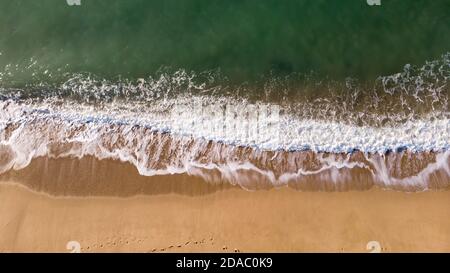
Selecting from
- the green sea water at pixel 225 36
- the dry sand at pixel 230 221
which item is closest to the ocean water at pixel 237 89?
the green sea water at pixel 225 36

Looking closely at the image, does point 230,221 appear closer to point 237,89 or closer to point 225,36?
point 237,89

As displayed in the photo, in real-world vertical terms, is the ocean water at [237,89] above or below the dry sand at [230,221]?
above

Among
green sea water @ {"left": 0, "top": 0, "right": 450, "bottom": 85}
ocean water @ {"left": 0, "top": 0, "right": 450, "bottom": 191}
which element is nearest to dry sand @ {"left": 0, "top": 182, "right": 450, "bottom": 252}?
ocean water @ {"left": 0, "top": 0, "right": 450, "bottom": 191}

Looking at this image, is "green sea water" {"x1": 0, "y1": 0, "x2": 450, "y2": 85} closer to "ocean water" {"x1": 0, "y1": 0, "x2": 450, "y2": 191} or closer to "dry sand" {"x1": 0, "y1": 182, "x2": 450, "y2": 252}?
"ocean water" {"x1": 0, "y1": 0, "x2": 450, "y2": 191}

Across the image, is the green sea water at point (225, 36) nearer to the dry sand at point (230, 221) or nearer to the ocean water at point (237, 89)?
the ocean water at point (237, 89)

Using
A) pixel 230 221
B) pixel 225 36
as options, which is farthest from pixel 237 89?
pixel 230 221
